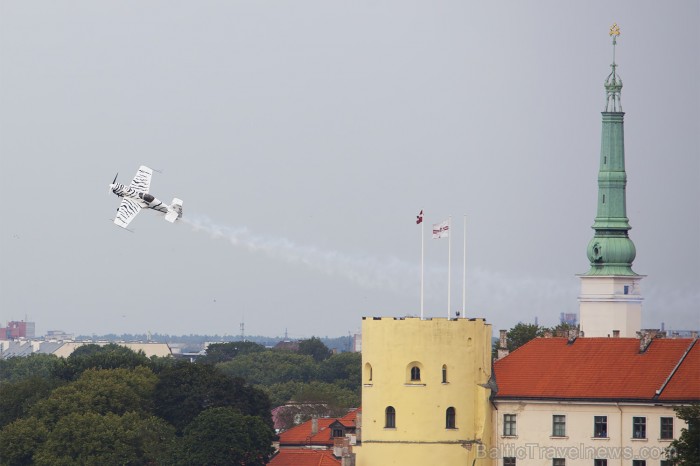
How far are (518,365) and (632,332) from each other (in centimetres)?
3711

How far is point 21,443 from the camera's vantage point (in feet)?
441

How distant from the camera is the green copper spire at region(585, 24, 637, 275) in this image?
155 meters

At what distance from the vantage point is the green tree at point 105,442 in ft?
425

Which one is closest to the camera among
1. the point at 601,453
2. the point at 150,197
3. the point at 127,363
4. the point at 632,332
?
the point at 601,453

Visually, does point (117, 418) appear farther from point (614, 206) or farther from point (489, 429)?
point (614, 206)

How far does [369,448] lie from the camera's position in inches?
4385

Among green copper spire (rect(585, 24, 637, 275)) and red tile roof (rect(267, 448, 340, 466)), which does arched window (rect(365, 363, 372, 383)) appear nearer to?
red tile roof (rect(267, 448, 340, 466))

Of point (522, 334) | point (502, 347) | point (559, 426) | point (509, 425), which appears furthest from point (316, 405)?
point (559, 426)

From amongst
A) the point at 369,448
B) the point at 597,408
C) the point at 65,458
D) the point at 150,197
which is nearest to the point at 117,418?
the point at 65,458

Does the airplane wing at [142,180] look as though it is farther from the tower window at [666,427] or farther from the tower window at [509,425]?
the tower window at [666,427]

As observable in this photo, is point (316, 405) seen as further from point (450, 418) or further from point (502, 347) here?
point (450, 418)

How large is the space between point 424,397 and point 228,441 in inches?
786

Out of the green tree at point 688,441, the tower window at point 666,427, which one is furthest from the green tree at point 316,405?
the green tree at point 688,441

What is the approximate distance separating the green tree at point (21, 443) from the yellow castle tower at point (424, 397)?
3084 cm
